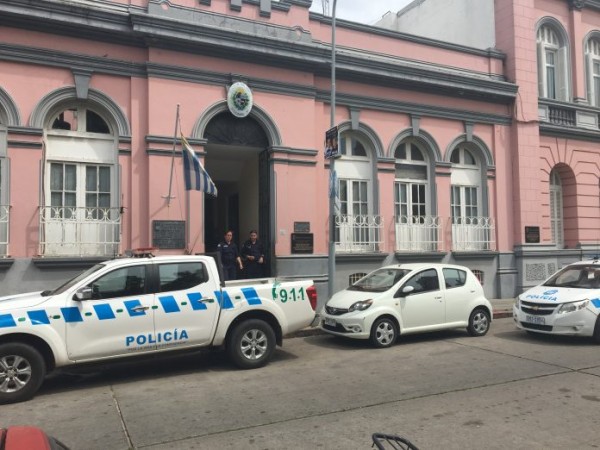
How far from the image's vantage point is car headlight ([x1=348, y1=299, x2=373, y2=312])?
9.01 meters

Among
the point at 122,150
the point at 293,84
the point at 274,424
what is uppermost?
the point at 293,84

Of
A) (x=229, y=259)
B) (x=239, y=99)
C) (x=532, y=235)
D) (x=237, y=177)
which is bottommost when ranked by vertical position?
(x=229, y=259)

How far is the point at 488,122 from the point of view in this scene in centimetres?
1605

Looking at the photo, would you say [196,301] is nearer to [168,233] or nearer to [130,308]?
[130,308]

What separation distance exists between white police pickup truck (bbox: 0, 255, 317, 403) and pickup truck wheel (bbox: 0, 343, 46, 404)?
0.01 m

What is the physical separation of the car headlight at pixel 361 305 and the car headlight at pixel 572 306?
3472 millimetres

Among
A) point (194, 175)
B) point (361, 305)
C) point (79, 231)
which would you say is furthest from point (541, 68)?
point (79, 231)

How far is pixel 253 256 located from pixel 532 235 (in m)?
9.24

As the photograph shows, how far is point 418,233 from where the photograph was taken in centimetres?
1476

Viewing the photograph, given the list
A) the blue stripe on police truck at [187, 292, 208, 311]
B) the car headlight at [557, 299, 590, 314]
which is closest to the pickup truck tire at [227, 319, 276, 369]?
the blue stripe on police truck at [187, 292, 208, 311]

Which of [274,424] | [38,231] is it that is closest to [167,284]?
[274,424]

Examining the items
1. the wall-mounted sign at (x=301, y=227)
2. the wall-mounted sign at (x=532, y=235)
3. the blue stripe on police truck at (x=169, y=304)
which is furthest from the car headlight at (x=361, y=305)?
the wall-mounted sign at (x=532, y=235)

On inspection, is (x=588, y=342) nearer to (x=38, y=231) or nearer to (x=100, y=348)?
(x=100, y=348)

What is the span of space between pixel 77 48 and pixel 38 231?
4.04 metres
